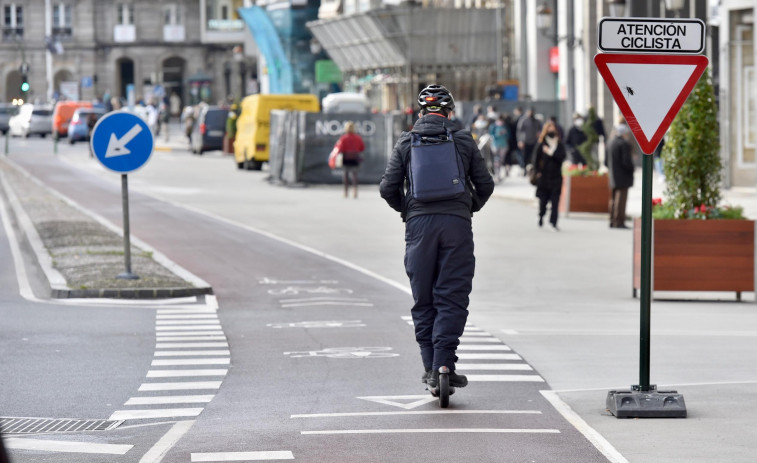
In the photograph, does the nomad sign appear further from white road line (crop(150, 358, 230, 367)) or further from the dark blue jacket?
white road line (crop(150, 358, 230, 367))

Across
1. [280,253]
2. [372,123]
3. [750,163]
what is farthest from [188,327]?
[372,123]

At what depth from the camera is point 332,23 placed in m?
66.2

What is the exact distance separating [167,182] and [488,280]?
2274cm

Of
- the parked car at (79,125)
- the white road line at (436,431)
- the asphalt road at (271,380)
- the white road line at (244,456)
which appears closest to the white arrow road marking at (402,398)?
the asphalt road at (271,380)

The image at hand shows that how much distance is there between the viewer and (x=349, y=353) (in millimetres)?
11594

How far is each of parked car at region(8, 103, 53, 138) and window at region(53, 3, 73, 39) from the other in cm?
3721

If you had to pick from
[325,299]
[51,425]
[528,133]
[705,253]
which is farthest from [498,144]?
[51,425]

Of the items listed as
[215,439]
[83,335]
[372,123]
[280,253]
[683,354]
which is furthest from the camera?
[372,123]

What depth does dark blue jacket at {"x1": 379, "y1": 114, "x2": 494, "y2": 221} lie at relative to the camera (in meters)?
9.16

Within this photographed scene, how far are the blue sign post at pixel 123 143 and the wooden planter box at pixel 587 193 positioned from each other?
12383 mm

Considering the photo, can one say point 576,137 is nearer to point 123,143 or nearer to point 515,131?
point 515,131

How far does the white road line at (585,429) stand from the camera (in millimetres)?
7570

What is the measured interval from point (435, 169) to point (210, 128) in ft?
156

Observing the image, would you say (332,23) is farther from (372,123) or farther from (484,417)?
(484,417)
